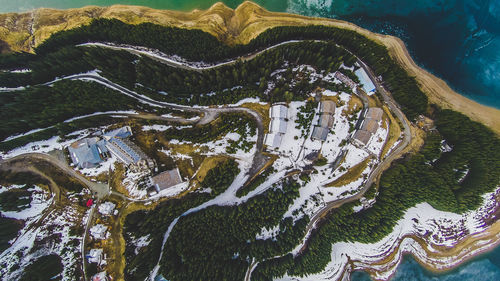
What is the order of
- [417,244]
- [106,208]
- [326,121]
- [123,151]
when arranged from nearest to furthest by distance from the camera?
[106,208] → [123,151] → [326,121] → [417,244]

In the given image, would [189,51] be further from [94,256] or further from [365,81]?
[94,256]

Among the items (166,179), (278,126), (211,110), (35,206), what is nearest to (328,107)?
(278,126)

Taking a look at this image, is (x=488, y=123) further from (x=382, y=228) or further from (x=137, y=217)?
(x=137, y=217)

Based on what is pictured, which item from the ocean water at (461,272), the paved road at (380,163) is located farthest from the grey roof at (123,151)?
the ocean water at (461,272)

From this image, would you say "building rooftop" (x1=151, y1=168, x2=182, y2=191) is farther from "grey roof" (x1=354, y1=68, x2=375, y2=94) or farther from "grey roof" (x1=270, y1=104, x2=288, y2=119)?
"grey roof" (x1=354, y1=68, x2=375, y2=94)

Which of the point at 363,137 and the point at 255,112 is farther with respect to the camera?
the point at 255,112

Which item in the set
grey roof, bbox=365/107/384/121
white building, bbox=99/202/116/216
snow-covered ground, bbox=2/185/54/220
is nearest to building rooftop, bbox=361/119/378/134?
grey roof, bbox=365/107/384/121
